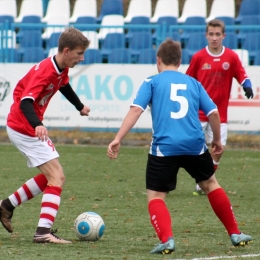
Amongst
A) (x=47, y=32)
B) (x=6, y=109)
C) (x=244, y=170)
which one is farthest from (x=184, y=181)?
(x=47, y=32)

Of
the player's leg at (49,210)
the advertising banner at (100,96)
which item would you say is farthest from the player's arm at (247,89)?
the advertising banner at (100,96)

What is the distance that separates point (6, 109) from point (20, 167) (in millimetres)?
3993

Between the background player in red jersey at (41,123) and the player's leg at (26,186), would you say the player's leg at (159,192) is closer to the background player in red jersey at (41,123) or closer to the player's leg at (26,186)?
the background player in red jersey at (41,123)

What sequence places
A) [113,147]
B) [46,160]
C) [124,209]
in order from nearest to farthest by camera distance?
[113,147] < [46,160] < [124,209]

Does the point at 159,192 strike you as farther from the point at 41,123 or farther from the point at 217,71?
the point at 217,71

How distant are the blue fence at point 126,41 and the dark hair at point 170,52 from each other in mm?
9852

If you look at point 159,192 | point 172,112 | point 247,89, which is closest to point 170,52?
point 172,112

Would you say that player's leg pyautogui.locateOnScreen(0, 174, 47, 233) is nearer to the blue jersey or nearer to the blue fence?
the blue jersey

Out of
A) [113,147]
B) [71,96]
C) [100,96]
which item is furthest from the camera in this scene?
[100,96]

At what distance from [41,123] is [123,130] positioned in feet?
2.53

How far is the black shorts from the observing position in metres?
6.10

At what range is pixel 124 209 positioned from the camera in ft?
28.1

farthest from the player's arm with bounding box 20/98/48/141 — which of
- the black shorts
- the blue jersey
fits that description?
the black shorts

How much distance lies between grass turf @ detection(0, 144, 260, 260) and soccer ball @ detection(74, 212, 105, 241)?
7 cm
